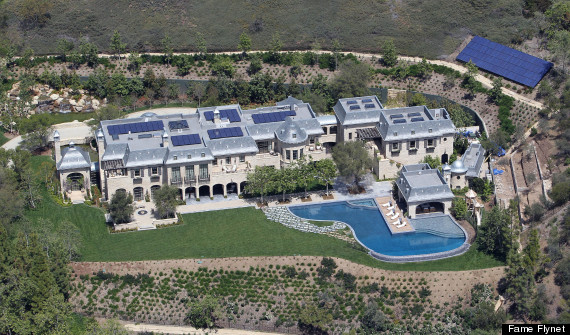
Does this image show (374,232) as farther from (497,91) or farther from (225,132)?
(497,91)

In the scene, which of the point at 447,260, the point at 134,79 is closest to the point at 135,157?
the point at 134,79

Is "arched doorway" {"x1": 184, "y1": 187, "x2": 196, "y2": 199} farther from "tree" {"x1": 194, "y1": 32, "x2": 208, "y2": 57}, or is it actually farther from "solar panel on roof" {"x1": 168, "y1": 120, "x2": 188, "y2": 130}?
"tree" {"x1": 194, "y1": 32, "x2": 208, "y2": 57}

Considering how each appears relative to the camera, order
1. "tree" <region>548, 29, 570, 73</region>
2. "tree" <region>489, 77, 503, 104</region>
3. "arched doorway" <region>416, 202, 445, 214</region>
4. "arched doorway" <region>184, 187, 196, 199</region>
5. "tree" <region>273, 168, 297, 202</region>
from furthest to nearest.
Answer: "tree" <region>548, 29, 570, 73</region>
"tree" <region>489, 77, 503, 104</region>
"arched doorway" <region>184, 187, 196, 199</region>
"tree" <region>273, 168, 297, 202</region>
"arched doorway" <region>416, 202, 445, 214</region>

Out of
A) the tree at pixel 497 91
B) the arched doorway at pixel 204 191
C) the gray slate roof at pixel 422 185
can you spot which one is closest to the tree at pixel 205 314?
the arched doorway at pixel 204 191

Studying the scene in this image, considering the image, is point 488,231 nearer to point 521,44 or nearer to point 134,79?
point 521,44

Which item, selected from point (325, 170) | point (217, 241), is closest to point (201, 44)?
point (325, 170)

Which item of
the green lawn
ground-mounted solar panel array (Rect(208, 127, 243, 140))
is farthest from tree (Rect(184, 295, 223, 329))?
ground-mounted solar panel array (Rect(208, 127, 243, 140))
